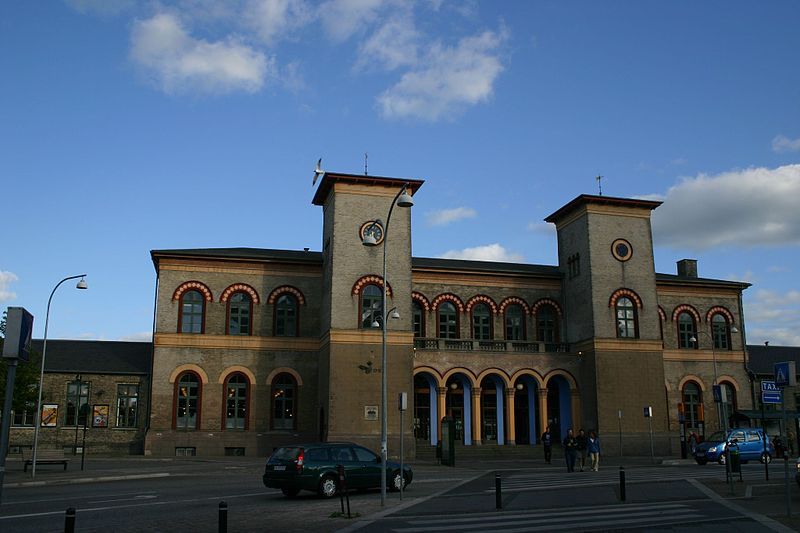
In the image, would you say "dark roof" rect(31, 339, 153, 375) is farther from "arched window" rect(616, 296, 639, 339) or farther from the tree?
"arched window" rect(616, 296, 639, 339)

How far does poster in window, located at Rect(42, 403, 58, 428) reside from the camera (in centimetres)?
4028

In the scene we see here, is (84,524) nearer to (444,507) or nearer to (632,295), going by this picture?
(444,507)

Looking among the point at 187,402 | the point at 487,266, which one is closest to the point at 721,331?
the point at 487,266

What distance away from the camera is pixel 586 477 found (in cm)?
2755

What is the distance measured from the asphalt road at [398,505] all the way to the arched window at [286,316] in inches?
550

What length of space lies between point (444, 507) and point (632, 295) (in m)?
28.5

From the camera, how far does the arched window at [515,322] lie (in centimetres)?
4566

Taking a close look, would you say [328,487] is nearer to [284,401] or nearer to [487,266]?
[284,401]

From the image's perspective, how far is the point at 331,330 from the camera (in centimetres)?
3816

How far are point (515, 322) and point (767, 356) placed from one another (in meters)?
21.2

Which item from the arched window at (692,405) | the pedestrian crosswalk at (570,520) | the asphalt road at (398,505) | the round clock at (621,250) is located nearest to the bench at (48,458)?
the asphalt road at (398,505)

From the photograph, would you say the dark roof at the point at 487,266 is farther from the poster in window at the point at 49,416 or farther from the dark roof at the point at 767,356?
the poster in window at the point at 49,416

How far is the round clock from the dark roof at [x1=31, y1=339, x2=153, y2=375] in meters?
27.3

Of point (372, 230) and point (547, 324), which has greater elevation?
point (372, 230)
